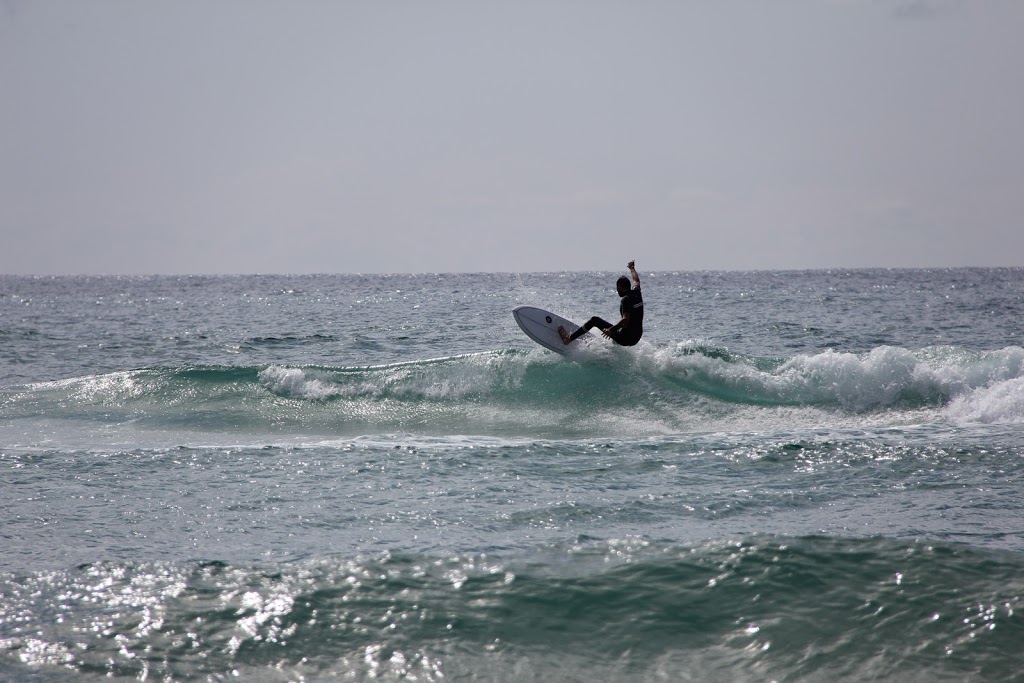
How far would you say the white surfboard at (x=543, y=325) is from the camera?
50.6ft

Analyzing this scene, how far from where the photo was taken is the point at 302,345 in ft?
87.4

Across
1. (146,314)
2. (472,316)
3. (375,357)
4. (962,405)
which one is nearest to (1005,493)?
(962,405)

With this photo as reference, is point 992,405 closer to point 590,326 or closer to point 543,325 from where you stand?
point 590,326

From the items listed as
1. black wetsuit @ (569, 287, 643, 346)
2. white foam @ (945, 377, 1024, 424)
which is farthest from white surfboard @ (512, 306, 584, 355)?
white foam @ (945, 377, 1024, 424)

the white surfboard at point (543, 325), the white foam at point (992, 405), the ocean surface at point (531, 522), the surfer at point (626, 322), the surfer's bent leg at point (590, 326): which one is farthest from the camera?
the white surfboard at point (543, 325)

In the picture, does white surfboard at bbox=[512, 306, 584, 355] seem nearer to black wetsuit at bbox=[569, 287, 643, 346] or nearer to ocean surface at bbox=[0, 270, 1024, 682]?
ocean surface at bbox=[0, 270, 1024, 682]

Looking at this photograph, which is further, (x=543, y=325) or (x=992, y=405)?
(x=543, y=325)

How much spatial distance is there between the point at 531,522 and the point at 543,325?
8795 millimetres

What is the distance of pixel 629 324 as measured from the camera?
47.4 ft

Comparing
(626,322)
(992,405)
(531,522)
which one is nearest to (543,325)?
(626,322)

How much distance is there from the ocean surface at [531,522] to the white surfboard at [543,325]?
314mm

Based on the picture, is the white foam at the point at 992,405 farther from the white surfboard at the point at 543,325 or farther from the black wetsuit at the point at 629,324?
the white surfboard at the point at 543,325

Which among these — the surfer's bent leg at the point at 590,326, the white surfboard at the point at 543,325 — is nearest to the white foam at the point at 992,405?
the surfer's bent leg at the point at 590,326

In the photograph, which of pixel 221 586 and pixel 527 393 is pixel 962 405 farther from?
pixel 221 586
